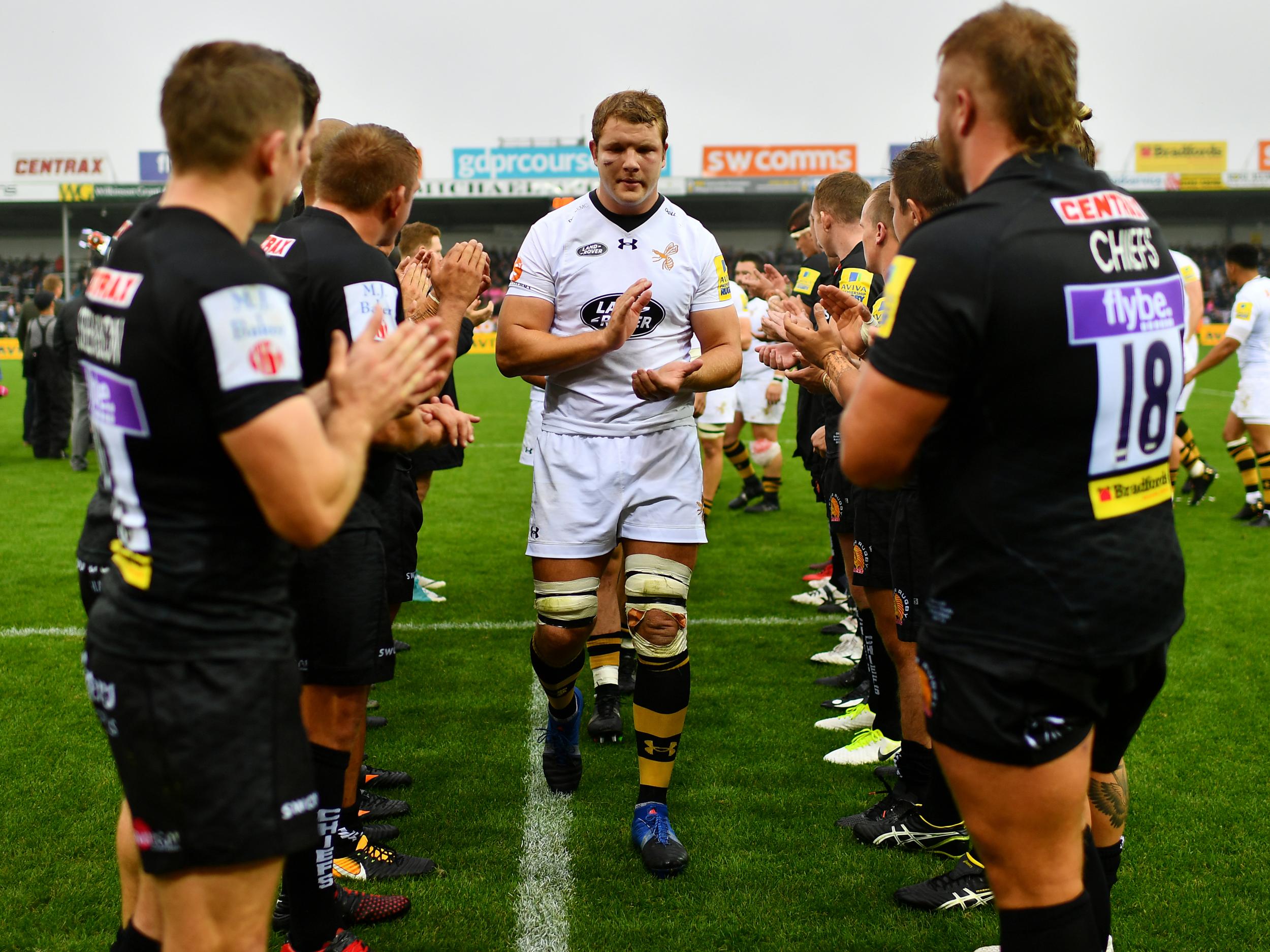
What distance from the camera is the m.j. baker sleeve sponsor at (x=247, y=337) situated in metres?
1.78

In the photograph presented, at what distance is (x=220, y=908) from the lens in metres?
1.93

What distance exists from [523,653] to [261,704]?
453 centimetres

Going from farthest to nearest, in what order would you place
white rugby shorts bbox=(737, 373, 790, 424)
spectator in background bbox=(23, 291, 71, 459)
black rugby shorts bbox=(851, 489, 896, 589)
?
spectator in background bbox=(23, 291, 71, 459) → white rugby shorts bbox=(737, 373, 790, 424) → black rugby shorts bbox=(851, 489, 896, 589)

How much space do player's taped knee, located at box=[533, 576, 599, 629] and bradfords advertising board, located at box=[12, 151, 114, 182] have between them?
54980 mm

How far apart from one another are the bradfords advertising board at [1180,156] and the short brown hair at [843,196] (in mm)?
51824

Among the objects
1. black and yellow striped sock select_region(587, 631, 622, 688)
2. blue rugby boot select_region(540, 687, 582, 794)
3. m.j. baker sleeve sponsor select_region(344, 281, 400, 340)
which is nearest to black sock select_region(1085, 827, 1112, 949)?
m.j. baker sleeve sponsor select_region(344, 281, 400, 340)

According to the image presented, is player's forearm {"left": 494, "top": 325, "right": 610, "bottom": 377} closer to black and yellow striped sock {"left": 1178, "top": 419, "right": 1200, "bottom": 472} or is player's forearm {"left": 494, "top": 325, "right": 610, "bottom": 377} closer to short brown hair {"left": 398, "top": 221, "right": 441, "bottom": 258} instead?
short brown hair {"left": 398, "top": 221, "right": 441, "bottom": 258}

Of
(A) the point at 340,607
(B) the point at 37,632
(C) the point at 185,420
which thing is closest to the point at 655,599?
(A) the point at 340,607

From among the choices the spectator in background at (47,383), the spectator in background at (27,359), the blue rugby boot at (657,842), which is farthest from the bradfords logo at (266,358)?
the spectator in background at (27,359)

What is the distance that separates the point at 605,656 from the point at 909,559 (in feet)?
6.95

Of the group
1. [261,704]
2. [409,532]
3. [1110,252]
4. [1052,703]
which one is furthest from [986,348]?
[409,532]

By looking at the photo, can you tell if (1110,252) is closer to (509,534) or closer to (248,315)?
(248,315)

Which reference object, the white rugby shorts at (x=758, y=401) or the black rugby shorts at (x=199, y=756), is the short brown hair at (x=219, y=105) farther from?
the white rugby shorts at (x=758, y=401)

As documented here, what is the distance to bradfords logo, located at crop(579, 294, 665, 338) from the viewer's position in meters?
4.18
